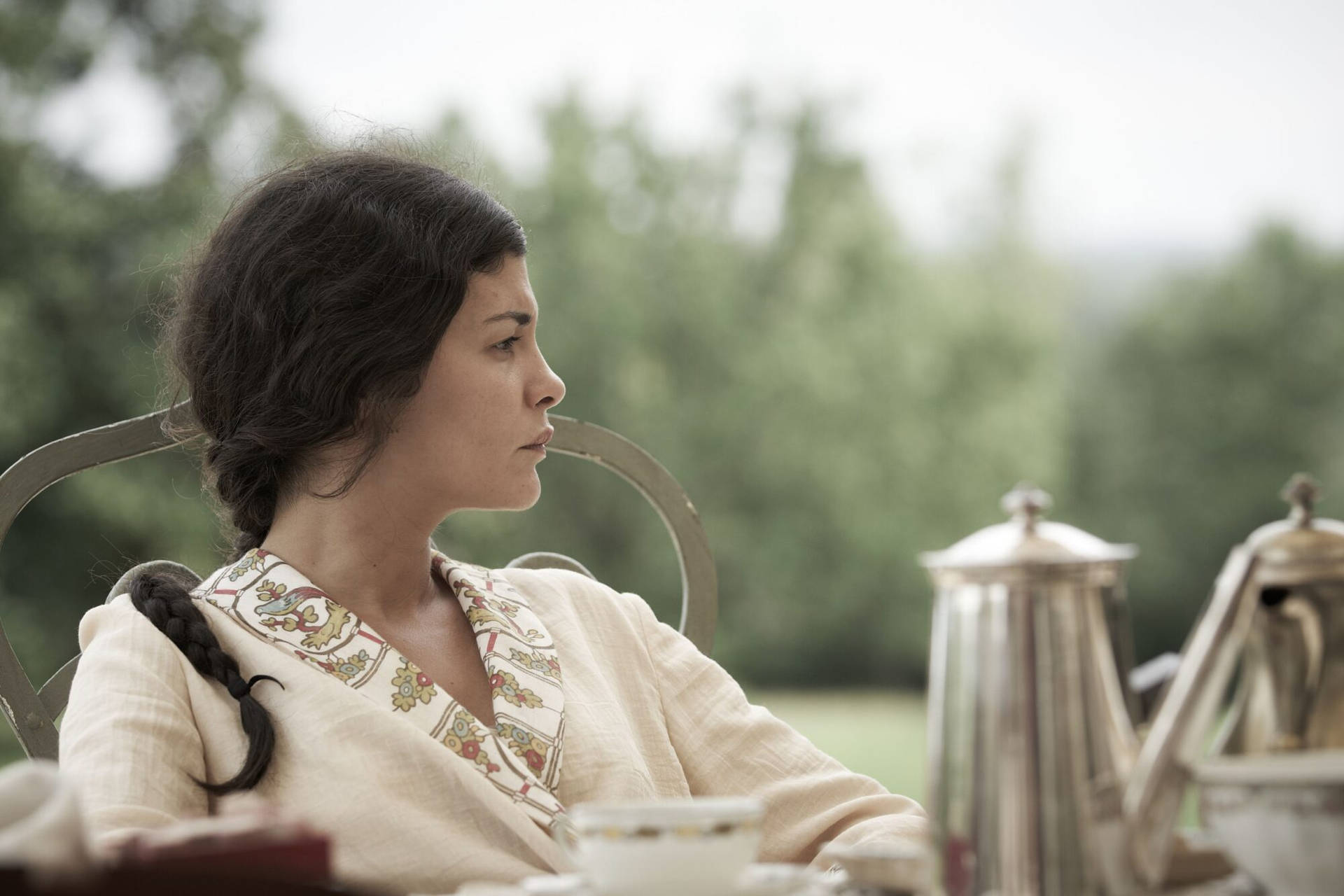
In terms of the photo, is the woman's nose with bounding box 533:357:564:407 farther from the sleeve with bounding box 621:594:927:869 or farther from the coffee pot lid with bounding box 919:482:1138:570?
the coffee pot lid with bounding box 919:482:1138:570

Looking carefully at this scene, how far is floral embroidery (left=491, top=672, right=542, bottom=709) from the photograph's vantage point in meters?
1.47

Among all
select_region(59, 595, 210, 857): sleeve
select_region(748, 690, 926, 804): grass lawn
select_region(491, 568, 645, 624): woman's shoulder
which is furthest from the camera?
select_region(748, 690, 926, 804): grass lawn

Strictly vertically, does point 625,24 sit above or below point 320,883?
above

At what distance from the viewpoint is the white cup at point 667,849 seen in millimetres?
764

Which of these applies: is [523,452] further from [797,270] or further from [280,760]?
[797,270]

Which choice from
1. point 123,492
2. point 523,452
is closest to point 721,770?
point 523,452

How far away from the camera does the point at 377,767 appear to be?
1.31 m

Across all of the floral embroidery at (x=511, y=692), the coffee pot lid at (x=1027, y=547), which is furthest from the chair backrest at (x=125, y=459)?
the coffee pot lid at (x=1027, y=547)

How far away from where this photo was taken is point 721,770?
159 centimetres

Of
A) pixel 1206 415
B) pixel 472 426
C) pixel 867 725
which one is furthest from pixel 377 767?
pixel 1206 415

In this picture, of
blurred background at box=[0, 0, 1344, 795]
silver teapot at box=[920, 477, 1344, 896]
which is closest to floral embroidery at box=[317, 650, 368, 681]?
silver teapot at box=[920, 477, 1344, 896]

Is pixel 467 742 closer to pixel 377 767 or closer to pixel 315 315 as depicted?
pixel 377 767

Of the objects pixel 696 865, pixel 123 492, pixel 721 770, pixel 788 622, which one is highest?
pixel 696 865

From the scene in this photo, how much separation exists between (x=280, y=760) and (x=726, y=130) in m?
18.4
